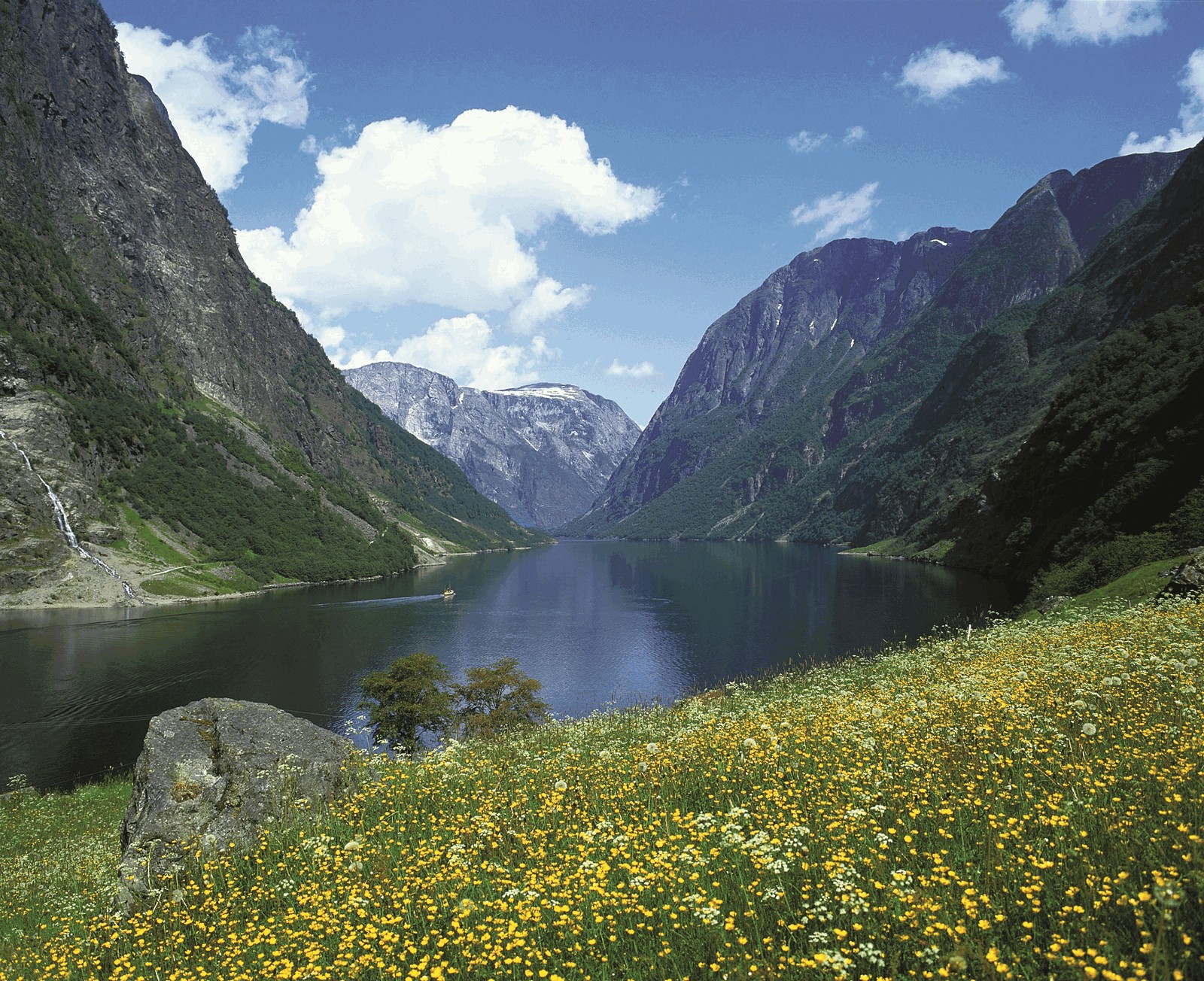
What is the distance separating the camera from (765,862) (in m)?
7.02

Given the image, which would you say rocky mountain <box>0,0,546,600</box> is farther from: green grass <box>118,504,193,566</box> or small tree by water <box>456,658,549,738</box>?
small tree by water <box>456,658,549,738</box>

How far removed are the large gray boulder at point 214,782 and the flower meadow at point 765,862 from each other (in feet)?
3.46

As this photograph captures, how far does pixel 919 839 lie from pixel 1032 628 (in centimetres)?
2472

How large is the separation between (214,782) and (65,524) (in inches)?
5734

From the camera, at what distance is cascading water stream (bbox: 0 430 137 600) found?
123544 millimetres

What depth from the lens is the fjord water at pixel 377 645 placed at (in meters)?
58.7

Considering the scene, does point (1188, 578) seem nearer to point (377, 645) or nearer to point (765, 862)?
point (765, 862)

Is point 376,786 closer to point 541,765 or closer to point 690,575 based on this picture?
point 541,765

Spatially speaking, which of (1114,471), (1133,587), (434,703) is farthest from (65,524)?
(1114,471)

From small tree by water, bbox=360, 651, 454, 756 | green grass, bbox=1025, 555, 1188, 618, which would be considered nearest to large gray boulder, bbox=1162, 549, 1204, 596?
green grass, bbox=1025, 555, 1188, 618

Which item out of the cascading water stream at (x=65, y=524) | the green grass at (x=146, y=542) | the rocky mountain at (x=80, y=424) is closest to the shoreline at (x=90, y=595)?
the rocky mountain at (x=80, y=424)

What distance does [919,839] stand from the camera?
803cm

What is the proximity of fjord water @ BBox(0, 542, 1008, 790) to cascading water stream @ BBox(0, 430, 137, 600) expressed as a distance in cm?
1531

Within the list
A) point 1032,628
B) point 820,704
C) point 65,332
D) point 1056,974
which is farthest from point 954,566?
point 65,332
